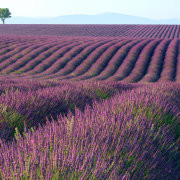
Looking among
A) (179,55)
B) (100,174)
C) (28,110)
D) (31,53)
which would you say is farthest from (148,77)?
(100,174)

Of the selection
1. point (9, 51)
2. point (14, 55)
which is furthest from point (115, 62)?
point (9, 51)

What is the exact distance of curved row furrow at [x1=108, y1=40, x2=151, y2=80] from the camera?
20.7 m

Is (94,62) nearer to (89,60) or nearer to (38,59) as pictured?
(89,60)

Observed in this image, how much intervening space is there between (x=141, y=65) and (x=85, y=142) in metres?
22.8

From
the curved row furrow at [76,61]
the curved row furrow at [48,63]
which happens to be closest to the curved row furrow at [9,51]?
the curved row furrow at [48,63]

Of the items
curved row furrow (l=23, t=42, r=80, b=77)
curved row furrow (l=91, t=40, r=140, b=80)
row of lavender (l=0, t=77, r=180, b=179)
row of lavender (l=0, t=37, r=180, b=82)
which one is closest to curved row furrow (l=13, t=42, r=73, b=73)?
row of lavender (l=0, t=37, r=180, b=82)

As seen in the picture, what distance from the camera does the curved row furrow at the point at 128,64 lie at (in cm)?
2070

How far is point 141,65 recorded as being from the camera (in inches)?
947

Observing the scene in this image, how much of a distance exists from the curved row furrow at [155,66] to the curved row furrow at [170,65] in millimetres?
424

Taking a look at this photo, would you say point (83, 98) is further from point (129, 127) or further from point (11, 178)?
point (11, 178)

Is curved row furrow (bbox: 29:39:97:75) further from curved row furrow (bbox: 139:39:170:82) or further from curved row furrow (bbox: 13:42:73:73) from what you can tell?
curved row furrow (bbox: 139:39:170:82)

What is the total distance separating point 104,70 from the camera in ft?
74.7

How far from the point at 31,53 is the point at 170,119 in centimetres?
2450

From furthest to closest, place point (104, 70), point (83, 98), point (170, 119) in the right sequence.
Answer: point (104, 70), point (83, 98), point (170, 119)
